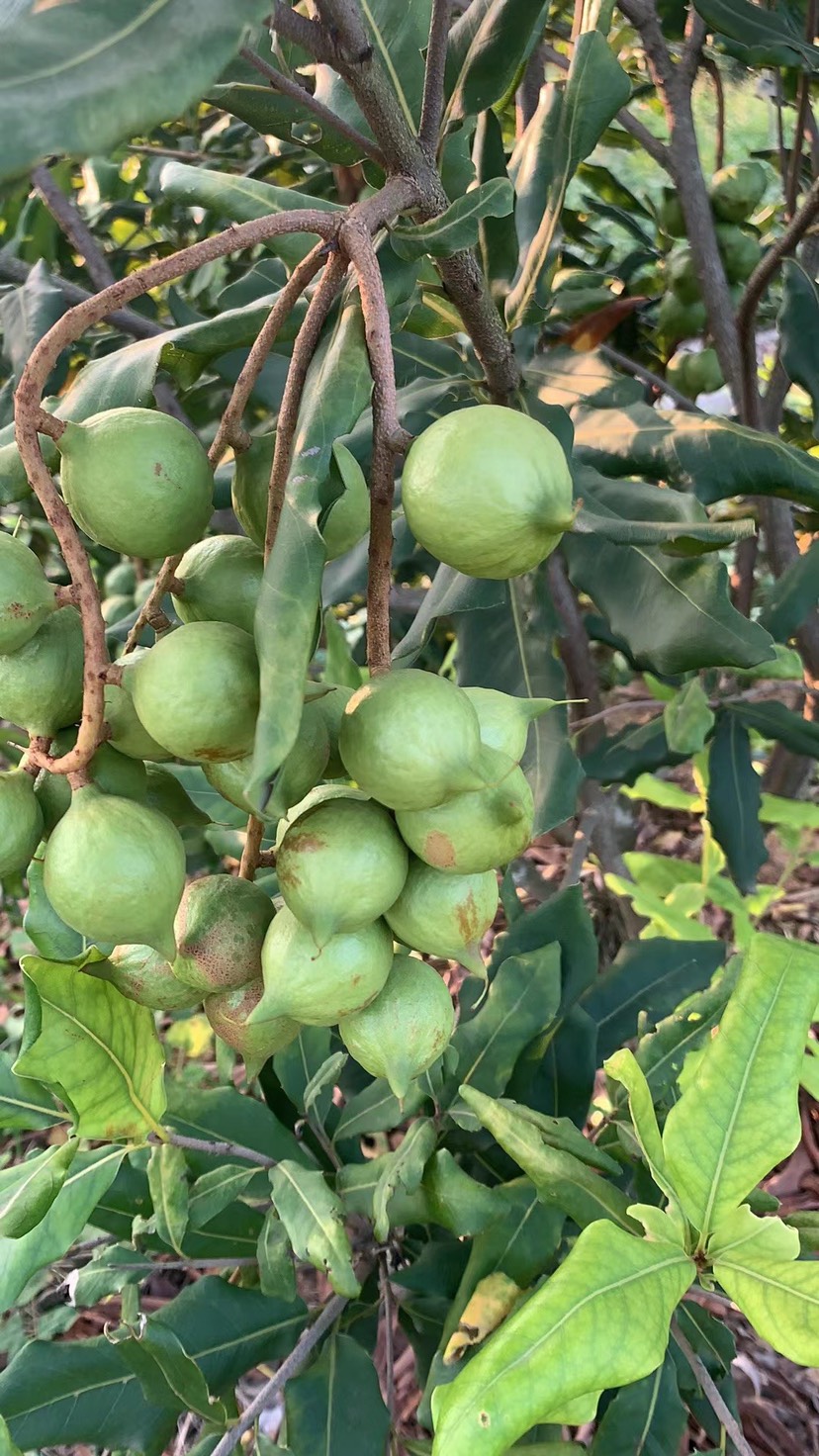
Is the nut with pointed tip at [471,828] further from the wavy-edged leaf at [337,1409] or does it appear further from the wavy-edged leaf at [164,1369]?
the wavy-edged leaf at [337,1409]

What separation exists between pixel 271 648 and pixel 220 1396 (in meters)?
1.30

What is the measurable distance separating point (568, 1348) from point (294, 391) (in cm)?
75

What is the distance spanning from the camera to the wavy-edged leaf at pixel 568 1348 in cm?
68

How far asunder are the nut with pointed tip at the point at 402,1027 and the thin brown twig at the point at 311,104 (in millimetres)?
740

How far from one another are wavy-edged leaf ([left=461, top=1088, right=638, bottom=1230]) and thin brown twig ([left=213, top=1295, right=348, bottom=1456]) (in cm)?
41

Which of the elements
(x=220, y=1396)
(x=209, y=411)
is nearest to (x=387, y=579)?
(x=220, y=1396)

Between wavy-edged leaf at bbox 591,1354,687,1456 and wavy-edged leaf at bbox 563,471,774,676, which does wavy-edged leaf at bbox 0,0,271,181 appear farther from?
wavy-edged leaf at bbox 591,1354,687,1456

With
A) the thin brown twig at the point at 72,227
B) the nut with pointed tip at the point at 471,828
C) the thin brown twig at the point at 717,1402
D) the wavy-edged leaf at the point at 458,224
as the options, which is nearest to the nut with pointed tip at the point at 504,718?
the nut with pointed tip at the point at 471,828

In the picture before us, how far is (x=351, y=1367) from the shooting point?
1.34 meters

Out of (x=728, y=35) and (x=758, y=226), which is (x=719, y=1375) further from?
(x=758, y=226)

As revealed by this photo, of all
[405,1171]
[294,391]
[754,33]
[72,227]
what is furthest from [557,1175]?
[72,227]

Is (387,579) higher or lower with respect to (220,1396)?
higher

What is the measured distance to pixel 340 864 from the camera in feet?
2.30

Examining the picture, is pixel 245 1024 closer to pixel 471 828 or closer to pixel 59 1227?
pixel 471 828
